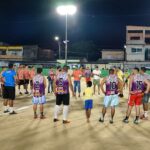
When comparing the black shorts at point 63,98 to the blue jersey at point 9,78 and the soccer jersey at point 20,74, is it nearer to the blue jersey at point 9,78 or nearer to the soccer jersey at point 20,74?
the blue jersey at point 9,78

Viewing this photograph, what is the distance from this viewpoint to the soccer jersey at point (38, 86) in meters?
12.0

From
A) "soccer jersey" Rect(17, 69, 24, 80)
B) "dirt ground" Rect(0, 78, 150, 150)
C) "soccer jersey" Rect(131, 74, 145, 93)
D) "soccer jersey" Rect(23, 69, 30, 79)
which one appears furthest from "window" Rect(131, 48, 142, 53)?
"soccer jersey" Rect(131, 74, 145, 93)

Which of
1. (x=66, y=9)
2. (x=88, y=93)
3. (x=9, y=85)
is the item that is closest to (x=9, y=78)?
(x=9, y=85)

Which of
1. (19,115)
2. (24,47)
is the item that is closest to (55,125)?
(19,115)

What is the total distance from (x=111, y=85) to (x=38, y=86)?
257cm

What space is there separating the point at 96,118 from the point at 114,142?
12.6 ft

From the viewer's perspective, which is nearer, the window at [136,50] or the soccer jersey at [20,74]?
the soccer jersey at [20,74]

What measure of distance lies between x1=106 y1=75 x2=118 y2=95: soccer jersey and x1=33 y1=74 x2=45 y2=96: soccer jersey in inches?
91.4

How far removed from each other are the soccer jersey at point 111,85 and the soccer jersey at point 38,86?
7.61 ft

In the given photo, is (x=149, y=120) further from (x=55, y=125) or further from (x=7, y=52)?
(x=7, y=52)

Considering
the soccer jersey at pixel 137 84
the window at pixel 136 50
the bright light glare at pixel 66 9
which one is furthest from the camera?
the window at pixel 136 50

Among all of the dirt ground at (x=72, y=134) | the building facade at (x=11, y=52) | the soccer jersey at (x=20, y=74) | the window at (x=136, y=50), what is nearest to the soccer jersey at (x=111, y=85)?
the dirt ground at (x=72, y=134)

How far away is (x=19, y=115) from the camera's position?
509 inches

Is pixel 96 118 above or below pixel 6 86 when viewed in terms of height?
below
